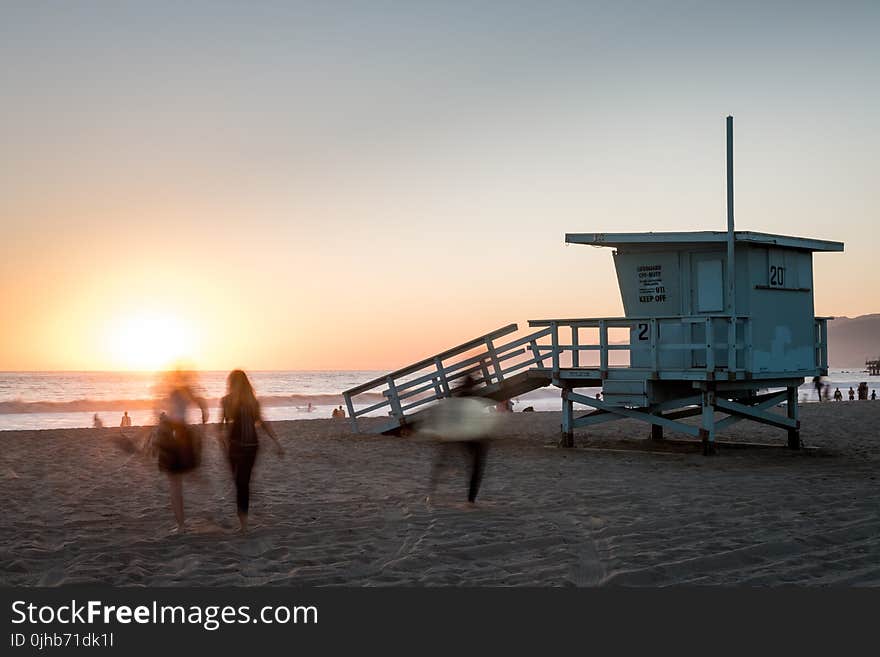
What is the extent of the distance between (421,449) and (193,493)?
6.68m

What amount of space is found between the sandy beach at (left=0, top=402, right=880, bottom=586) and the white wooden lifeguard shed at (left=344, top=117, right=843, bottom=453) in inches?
46.2

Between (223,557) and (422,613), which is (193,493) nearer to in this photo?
(223,557)

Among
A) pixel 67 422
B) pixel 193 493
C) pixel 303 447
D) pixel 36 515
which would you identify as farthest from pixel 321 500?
pixel 67 422

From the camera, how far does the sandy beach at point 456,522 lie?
716cm

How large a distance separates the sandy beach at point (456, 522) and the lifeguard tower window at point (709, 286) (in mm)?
2898

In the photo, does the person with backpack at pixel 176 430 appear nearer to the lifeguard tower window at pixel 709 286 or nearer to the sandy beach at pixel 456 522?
the sandy beach at pixel 456 522

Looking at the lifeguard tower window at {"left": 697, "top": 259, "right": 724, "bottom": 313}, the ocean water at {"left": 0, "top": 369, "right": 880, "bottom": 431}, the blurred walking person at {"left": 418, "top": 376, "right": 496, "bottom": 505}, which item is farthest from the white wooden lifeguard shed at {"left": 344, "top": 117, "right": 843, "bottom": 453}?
the ocean water at {"left": 0, "top": 369, "right": 880, "bottom": 431}

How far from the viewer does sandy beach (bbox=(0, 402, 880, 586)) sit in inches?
282

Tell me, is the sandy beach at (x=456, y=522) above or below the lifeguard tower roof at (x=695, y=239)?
below

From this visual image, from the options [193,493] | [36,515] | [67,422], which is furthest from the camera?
[67,422]

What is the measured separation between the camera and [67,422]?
5062 centimetres

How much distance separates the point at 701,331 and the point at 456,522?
9.49 m

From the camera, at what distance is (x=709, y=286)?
17.2 metres

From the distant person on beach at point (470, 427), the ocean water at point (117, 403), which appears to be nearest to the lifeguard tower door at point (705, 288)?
the distant person on beach at point (470, 427)
